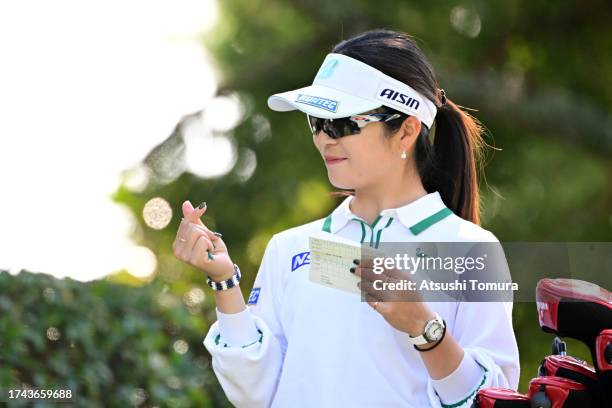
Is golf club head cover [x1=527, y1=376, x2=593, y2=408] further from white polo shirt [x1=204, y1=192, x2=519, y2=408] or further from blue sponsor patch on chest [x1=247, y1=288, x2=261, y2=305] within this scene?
blue sponsor patch on chest [x1=247, y1=288, x2=261, y2=305]

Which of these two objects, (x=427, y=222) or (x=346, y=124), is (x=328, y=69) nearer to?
(x=346, y=124)

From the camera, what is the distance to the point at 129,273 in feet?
22.9

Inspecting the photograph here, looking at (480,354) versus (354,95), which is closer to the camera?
(480,354)

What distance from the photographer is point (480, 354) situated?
267 centimetres

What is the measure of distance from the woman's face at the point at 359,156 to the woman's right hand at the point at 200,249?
0.33 m

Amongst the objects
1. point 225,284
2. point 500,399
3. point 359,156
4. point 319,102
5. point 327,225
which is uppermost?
point 319,102

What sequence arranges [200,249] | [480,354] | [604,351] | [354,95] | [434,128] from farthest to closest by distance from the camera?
1. [434,128]
2. [354,95]
3. [200,249]
4. [480,354]
5. [604,351]

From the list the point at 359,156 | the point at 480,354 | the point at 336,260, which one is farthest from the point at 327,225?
the point at 480,354

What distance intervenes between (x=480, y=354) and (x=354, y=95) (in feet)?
2.36

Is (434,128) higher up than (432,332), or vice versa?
(434,128)

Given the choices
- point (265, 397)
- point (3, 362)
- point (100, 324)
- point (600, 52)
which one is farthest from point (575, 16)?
point (265, 397)

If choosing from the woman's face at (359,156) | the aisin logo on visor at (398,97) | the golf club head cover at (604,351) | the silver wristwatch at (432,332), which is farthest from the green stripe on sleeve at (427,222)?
the golf club head cover at (604,351)

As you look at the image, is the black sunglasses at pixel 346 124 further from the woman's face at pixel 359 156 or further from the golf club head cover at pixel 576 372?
the golf club head cover at pixel 576 372

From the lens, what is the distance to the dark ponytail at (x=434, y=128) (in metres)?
2.96
